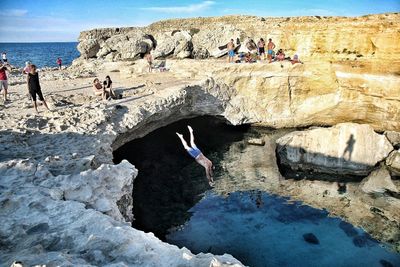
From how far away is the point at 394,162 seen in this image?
15812 millimetres

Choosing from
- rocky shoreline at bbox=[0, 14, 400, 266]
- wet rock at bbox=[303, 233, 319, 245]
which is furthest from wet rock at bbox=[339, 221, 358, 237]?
wet rock at bbox=[303, 233, 319, 245]

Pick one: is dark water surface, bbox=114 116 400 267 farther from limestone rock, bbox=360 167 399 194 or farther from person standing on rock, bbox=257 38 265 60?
person standing on rock, bbox=257 38 265 60

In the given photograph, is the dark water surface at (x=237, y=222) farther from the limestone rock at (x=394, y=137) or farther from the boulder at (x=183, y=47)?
the boulder at (x=183, y=47)

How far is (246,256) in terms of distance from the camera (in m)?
11.0

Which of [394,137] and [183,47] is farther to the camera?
[183,47]

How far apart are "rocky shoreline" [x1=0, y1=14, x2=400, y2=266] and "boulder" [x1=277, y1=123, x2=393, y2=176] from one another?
10cm

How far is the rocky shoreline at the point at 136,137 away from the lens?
571 cm

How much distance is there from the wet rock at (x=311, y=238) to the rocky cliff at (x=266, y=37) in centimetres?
1139

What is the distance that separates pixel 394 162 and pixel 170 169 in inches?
440

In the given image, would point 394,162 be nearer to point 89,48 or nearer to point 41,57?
point 89,48

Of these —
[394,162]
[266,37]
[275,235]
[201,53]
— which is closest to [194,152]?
[275,235]

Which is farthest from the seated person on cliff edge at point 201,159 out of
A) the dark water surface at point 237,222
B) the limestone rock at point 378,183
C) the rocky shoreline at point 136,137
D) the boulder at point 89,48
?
the boulder at point 89,48

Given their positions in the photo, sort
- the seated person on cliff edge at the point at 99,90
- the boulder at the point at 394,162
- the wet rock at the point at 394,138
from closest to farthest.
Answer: the boulder at the point at 394,162 < the seated person on cliff edge at the point at 99,90 < the wet rock at the point at 394,138

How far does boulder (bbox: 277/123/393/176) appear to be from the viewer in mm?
16234
